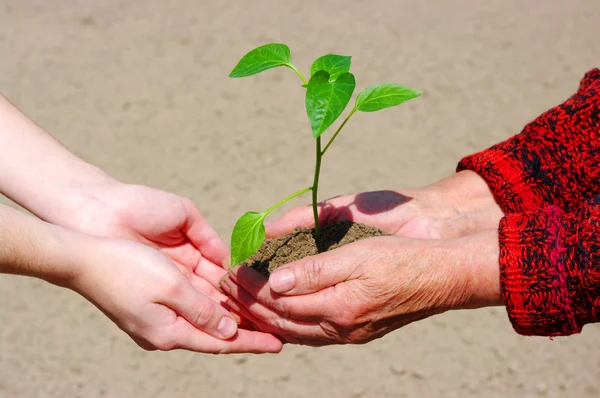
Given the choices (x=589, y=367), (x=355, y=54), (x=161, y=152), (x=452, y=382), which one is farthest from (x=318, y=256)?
(x=355, y=54)

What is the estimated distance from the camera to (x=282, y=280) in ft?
5.30

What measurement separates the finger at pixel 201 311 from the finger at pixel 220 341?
17mm

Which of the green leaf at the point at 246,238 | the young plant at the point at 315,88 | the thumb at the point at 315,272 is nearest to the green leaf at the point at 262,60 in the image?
the young plant at the point at 315,88

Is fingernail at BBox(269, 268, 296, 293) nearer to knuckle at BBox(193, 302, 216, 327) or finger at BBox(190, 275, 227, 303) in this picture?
knuckle at BBox(193, 302, 216, 327)

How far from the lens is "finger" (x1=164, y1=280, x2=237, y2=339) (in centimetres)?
170

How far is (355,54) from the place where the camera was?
4.06 m

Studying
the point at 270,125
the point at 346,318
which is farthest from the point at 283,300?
the point at 270,125

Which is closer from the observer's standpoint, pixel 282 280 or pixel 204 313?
pixel 282 280

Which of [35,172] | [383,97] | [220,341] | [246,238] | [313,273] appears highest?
[383,97]

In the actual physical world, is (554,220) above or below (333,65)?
below

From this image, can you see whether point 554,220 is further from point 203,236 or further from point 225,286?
point 203,236

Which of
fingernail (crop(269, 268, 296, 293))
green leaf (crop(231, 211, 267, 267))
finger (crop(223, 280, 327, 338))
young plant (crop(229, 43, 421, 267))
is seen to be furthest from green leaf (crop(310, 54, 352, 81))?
finger (crop(223, 280, 327, 338))

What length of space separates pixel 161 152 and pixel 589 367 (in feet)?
7.36

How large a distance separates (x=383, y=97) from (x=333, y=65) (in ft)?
0.44
